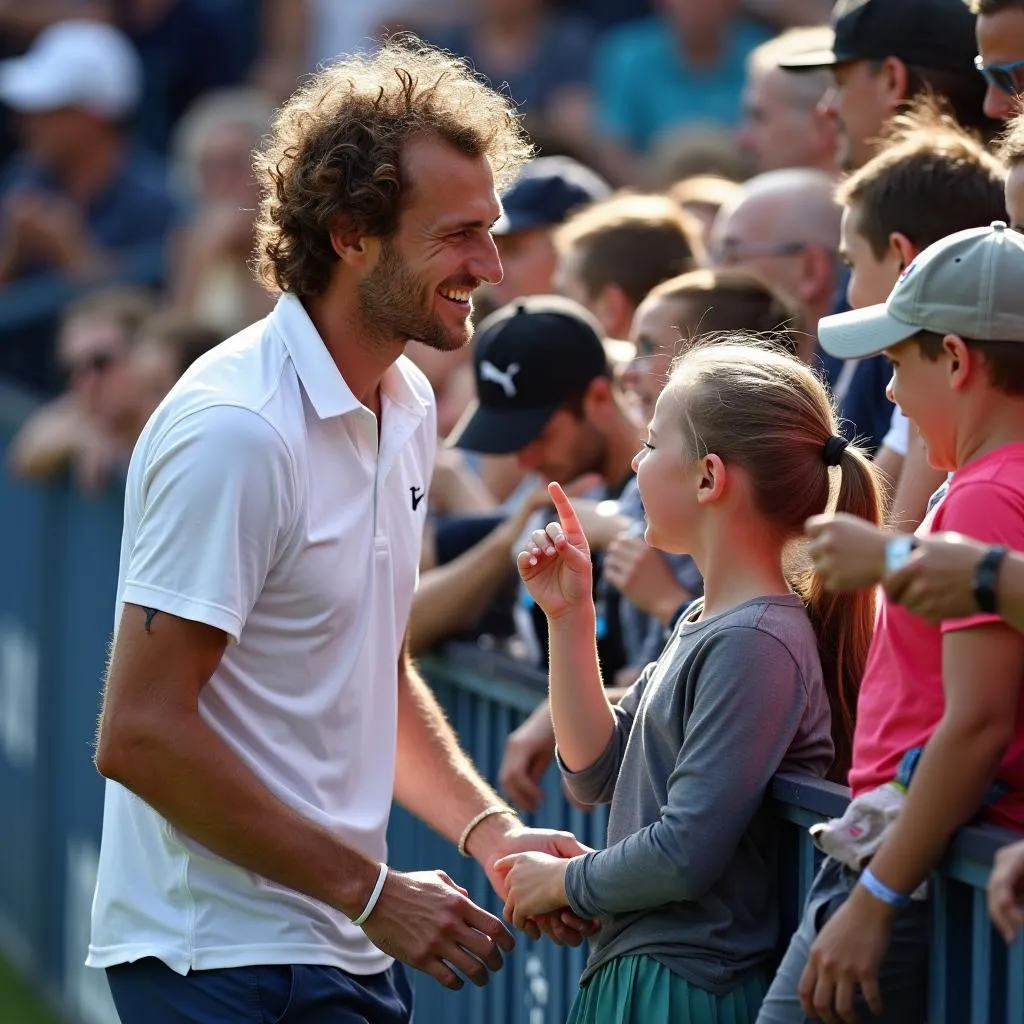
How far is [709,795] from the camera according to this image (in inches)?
99.3

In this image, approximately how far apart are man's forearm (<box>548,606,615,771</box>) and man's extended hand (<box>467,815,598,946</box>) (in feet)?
0.54

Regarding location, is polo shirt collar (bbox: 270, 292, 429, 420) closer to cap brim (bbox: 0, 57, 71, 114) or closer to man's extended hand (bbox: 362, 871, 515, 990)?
man's extended hand (bbox: 362, 871, 515, 990)

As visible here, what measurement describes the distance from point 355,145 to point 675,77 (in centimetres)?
535

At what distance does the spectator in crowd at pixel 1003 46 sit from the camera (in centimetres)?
324

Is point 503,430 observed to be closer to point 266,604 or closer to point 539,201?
point 266,604

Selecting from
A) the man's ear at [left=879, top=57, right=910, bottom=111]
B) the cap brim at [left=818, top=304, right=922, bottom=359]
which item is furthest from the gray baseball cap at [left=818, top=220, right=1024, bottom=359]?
the man's ear at [left=879, top=57, right=910, bottom=111]

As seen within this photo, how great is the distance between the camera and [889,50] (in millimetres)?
3941

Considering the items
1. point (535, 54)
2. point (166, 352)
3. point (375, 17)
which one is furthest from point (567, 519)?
point (375, 17)

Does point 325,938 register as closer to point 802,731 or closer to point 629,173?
point 802,731

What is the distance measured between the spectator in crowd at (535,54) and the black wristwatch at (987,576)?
22.3ft

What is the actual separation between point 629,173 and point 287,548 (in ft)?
17.5

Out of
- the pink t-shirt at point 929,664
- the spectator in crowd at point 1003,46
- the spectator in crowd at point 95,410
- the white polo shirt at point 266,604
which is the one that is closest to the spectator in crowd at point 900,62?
the spectator in crowd at point 1003,46

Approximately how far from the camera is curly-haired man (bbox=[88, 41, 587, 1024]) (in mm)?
2795

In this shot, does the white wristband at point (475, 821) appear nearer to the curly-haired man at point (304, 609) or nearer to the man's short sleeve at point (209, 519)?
the curly-haired man at point (304, 609)
